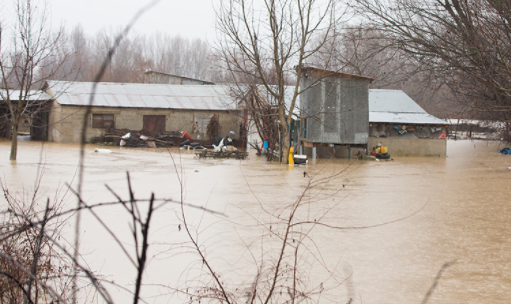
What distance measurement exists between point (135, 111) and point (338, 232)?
25.8m

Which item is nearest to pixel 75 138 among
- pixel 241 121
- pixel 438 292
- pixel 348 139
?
pixel 241 121

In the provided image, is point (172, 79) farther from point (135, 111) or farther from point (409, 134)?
point (409, 134)

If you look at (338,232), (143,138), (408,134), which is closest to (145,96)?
(143,138)

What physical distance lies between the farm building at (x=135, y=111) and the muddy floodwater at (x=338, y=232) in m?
15.1

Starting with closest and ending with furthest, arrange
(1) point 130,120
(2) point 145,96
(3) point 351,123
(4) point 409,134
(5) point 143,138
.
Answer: (3) point 351,123, (4) point 409,134, (5) point 143,138, (1) point 130,120, (2) point 145,96

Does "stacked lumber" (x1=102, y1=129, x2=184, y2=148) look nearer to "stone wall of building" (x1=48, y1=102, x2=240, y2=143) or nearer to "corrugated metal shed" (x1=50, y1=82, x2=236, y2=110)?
"stone wall of building" (x1=48, y1=102, x2=240, y2=143)

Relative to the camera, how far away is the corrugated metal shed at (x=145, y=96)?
32.0 metres

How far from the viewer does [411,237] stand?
811 cm

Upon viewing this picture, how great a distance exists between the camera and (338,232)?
27.3 feet

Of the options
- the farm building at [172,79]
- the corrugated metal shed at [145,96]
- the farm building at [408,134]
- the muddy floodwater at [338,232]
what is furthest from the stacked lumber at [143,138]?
the farm building at [172,79]

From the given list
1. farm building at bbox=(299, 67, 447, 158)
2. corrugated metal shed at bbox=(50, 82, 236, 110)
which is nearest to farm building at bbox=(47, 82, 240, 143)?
corrugated metal shed at bbox=(50, 82, 236, 110)

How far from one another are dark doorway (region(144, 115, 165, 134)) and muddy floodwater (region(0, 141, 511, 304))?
16010mm

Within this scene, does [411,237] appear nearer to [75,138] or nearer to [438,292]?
[438,292]

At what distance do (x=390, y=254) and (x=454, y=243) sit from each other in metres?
1.34
